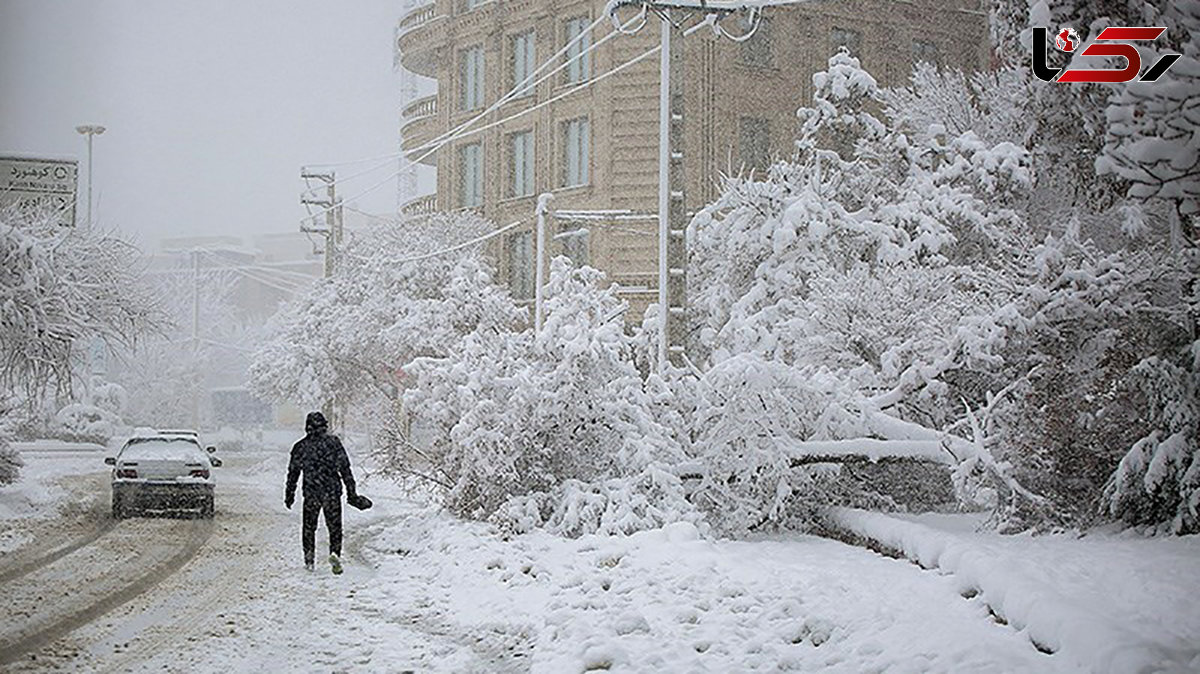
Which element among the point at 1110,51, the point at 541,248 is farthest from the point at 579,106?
the point at 1110,51

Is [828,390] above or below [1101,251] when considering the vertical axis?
below

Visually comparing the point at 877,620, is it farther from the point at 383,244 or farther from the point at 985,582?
the point at 383,244

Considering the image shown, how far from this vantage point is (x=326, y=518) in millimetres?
11430

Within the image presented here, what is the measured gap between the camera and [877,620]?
750 centimetres

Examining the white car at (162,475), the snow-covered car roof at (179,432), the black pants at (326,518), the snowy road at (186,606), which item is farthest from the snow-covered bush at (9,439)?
the black pants at (326,518)

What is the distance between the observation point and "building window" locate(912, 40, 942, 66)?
1664 centimetres

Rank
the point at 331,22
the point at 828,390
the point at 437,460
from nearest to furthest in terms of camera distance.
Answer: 1. the point at 828,390
2. the point at 331,22
3. the point at 437,460

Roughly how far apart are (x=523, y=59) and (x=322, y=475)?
7359mm

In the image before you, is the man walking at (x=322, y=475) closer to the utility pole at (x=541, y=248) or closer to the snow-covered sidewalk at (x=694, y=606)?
the snow-covered sidewalk at (x=694, y=606)

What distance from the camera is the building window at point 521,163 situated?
1673cm

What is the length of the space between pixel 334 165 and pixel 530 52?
10.1 ft

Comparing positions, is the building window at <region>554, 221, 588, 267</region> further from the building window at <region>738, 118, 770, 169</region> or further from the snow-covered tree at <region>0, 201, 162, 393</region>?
the snow-covered tree at <region>0, 201, 162, 393</region>

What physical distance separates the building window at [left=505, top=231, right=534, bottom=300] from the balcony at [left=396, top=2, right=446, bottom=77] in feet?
8.23

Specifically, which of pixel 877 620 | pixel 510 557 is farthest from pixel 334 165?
pixel 877 620
